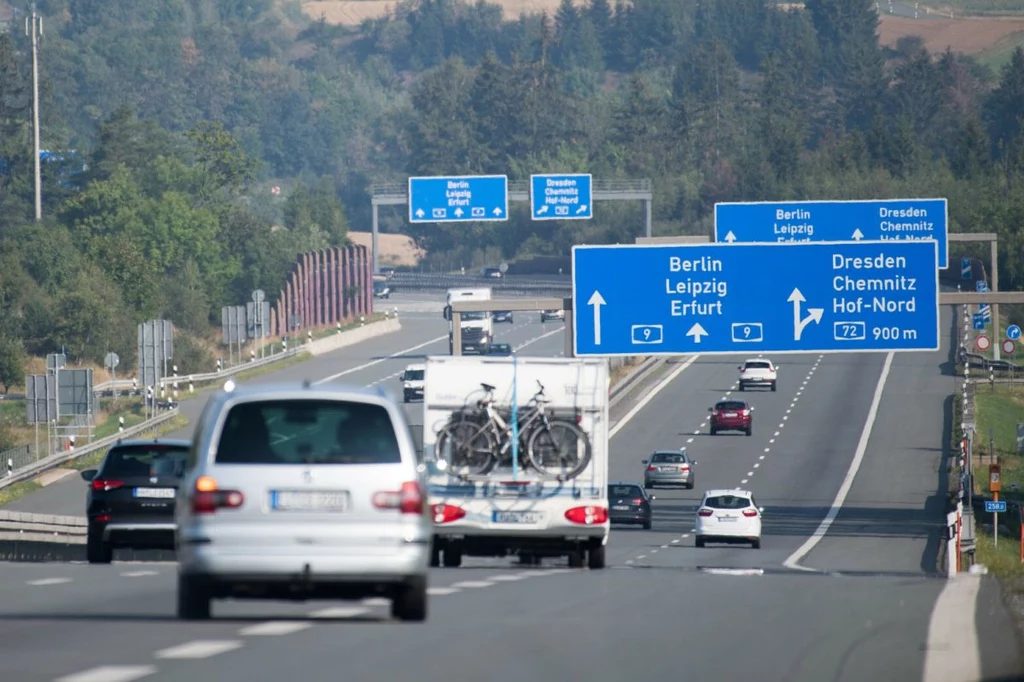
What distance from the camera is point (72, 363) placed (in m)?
97.2

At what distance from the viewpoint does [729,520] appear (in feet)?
141

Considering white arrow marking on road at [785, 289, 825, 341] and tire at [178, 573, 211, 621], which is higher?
white arrow marking on road at [785, 289, 825, 341]

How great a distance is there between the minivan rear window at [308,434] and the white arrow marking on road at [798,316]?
28.3m

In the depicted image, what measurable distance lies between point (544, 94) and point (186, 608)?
178 m

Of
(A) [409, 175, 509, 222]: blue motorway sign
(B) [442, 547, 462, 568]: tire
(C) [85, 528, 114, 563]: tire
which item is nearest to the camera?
(C) [85, 528, 114, 563]: tire

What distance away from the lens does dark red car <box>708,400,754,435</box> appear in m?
70.3

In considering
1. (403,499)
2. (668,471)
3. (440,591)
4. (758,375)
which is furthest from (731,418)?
(403,499)

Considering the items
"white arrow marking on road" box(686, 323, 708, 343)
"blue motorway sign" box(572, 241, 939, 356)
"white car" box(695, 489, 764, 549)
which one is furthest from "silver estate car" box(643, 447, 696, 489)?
"white arrow marking on road" box(686, 323, 708, 343)

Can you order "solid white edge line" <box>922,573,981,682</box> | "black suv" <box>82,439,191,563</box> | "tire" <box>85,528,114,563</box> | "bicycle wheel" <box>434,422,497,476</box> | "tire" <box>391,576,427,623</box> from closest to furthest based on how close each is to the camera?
"solid white edge line" <box>922,573,981,682</box>, "tire" <box>391,576,427,623</box>, "black suv" <box>82,439,191,563</box>, "tire" <box>85,528,114,563</box>, "bicycle wheel" <box>434,422,497,476</box>

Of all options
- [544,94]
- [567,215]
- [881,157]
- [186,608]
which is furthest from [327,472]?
[544,94]

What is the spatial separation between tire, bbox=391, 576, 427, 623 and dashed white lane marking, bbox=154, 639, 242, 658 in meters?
1.38

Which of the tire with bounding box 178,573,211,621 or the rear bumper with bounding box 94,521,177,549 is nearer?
the tire with bounding box 178,573,211,621

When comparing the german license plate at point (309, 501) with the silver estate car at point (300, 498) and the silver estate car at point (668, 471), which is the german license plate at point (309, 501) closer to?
the silver estate car at point (300, 498)

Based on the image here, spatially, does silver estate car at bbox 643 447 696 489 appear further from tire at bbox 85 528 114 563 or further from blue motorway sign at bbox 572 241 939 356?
tire at bbox 85 528 114 563
